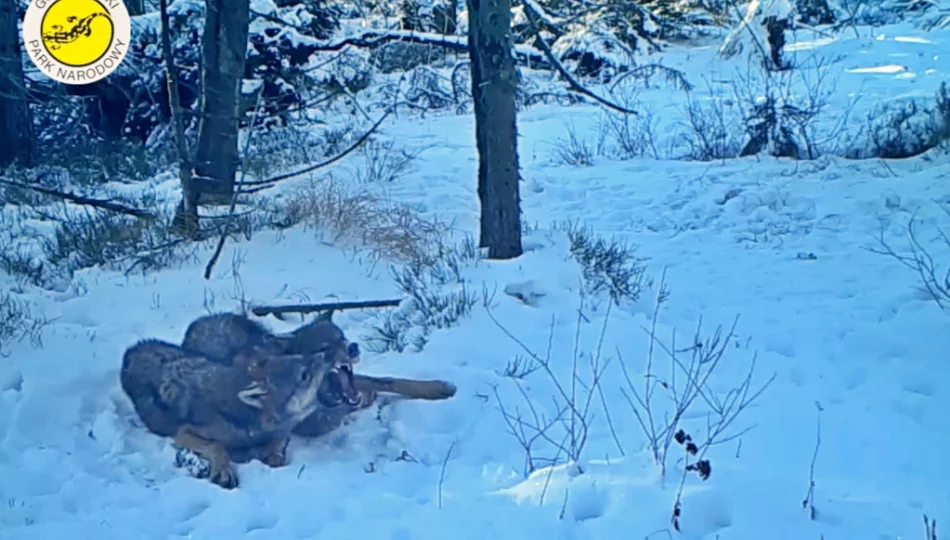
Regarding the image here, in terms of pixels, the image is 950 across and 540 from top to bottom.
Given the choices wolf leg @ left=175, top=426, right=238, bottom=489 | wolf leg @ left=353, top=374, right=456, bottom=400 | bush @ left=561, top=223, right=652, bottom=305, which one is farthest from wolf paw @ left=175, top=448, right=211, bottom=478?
bush @ left=561, top=223, right=652, bottom=305

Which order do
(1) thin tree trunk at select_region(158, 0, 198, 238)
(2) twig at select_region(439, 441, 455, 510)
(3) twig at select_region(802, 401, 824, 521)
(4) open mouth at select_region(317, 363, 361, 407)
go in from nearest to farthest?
(3) twig at select_region(802, 401, 824, 521) < (2) twig at select_region(439, 441, 455, 510) < (4) open mouth at select_region(317, 363, 361, 407) < (1) thin tree trunk at select_region(158, 0, 198, 238)

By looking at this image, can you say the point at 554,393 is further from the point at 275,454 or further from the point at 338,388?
the point at 275,454

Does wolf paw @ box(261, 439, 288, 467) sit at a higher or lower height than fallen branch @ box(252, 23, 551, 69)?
lower

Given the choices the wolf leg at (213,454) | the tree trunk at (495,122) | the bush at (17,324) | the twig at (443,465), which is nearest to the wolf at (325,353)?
the wolf leg at (213,454)

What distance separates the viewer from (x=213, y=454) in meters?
4.04

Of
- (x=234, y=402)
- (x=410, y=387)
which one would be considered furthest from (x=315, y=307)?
(x=234, y=402)

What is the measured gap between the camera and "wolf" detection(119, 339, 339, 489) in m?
4.06

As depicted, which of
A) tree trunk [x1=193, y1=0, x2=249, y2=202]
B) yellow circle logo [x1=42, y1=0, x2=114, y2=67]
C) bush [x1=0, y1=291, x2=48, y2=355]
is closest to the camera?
bush [x1=0, y1=291, x2=48, y2=355]

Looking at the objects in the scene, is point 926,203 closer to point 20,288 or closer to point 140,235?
point 140,235

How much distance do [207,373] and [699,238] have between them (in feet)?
14.6

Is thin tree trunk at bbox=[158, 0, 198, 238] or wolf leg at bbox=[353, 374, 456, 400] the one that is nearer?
wolf leg at bbox=[353, 374, 456, 400]

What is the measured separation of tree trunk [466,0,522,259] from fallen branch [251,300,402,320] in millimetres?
1019

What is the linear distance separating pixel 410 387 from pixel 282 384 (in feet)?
2.45

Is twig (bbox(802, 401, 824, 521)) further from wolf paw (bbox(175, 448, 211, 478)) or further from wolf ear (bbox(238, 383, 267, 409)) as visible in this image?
wolf paw (bbox(175, 448, 211, 478))
